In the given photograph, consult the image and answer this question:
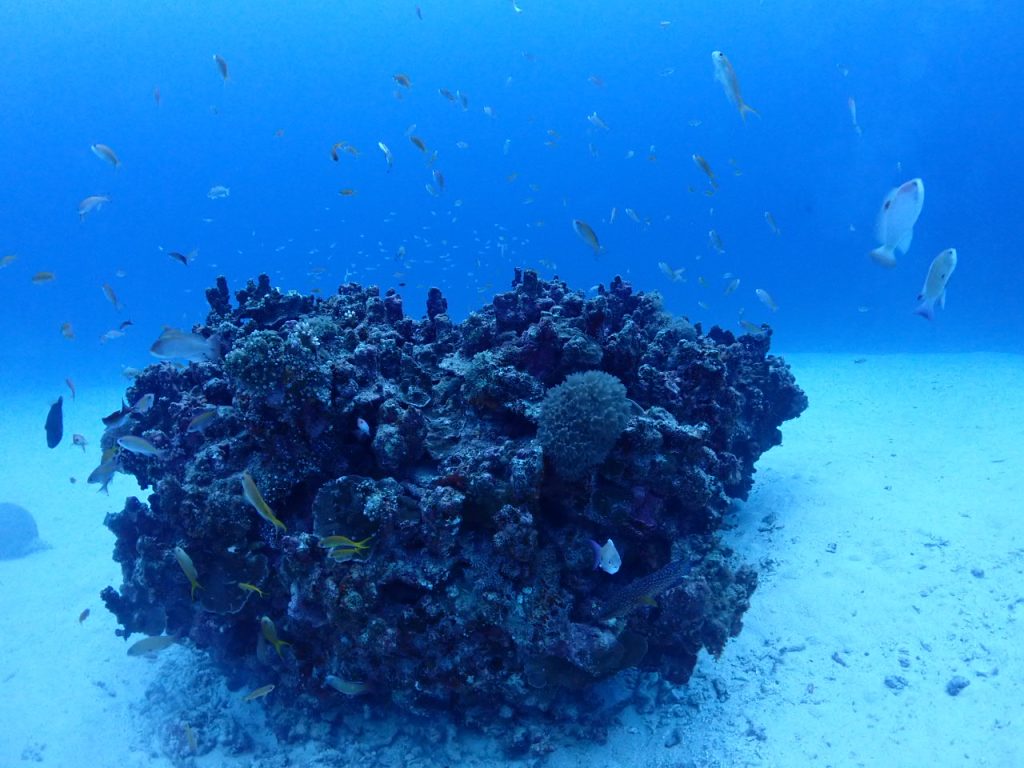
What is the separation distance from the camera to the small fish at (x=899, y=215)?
4.08 meters

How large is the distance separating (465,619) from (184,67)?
12782 cm

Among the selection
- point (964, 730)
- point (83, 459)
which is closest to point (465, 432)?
point (964, 730)

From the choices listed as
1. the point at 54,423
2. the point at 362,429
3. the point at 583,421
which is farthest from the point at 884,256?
the point at 54,423

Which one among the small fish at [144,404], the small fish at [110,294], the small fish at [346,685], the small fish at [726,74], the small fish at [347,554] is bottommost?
the small fish at [346,685]

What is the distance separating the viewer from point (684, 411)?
6281 millimetres

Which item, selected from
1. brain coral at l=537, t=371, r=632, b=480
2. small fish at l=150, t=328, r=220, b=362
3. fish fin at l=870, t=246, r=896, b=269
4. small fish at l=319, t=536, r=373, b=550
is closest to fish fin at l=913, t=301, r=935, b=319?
fish fin at l=870, t=246, r=896, b=269

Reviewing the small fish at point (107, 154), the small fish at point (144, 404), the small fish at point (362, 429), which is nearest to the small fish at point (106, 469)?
the small fish at point (144, 404)

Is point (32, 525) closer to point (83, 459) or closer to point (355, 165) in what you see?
point (83, 459)

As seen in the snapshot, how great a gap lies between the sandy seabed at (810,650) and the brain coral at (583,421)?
114 inches

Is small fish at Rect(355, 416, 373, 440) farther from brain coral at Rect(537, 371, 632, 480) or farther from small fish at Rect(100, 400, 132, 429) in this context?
small fish at Rect(100, 400, 132, 429)

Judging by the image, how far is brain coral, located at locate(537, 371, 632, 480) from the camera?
480cm

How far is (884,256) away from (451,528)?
14.9 feet

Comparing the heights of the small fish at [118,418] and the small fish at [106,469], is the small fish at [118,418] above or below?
above

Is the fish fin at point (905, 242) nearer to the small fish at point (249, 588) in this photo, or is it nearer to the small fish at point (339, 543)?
the small fish at point (339, 543)
